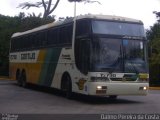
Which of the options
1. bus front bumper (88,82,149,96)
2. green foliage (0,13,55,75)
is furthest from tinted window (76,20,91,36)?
green foliage (0,13,55,75)

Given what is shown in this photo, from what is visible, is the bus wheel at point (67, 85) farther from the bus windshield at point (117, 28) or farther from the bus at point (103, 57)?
the bus windshield at point (117, 28)

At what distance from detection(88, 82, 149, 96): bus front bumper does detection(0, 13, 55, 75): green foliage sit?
22.9m

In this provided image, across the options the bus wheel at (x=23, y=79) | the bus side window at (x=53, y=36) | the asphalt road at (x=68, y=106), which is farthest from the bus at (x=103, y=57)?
the bus wheel at (x=23, y=79)

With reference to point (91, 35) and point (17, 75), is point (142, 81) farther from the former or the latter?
point (17, 75)

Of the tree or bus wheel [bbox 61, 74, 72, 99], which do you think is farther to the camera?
the tree

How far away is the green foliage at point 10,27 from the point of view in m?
40.7

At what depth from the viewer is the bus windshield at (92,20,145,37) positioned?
1878cm

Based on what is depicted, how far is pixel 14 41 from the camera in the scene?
31.4m

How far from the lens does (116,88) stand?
1841cm

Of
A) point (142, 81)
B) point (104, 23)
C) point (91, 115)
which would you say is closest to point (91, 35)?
point (104, 23)

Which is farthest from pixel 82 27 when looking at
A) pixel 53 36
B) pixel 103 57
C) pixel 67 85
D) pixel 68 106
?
pixel 53 36

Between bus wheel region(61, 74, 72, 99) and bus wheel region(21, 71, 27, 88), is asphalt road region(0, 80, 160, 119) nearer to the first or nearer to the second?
bus wheel region(61, 74, 72, 99)

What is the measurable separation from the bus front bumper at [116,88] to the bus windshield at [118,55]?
0.53 m

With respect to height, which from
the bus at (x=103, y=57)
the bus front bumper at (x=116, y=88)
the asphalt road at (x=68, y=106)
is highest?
the bus at (x=103, y=57)
